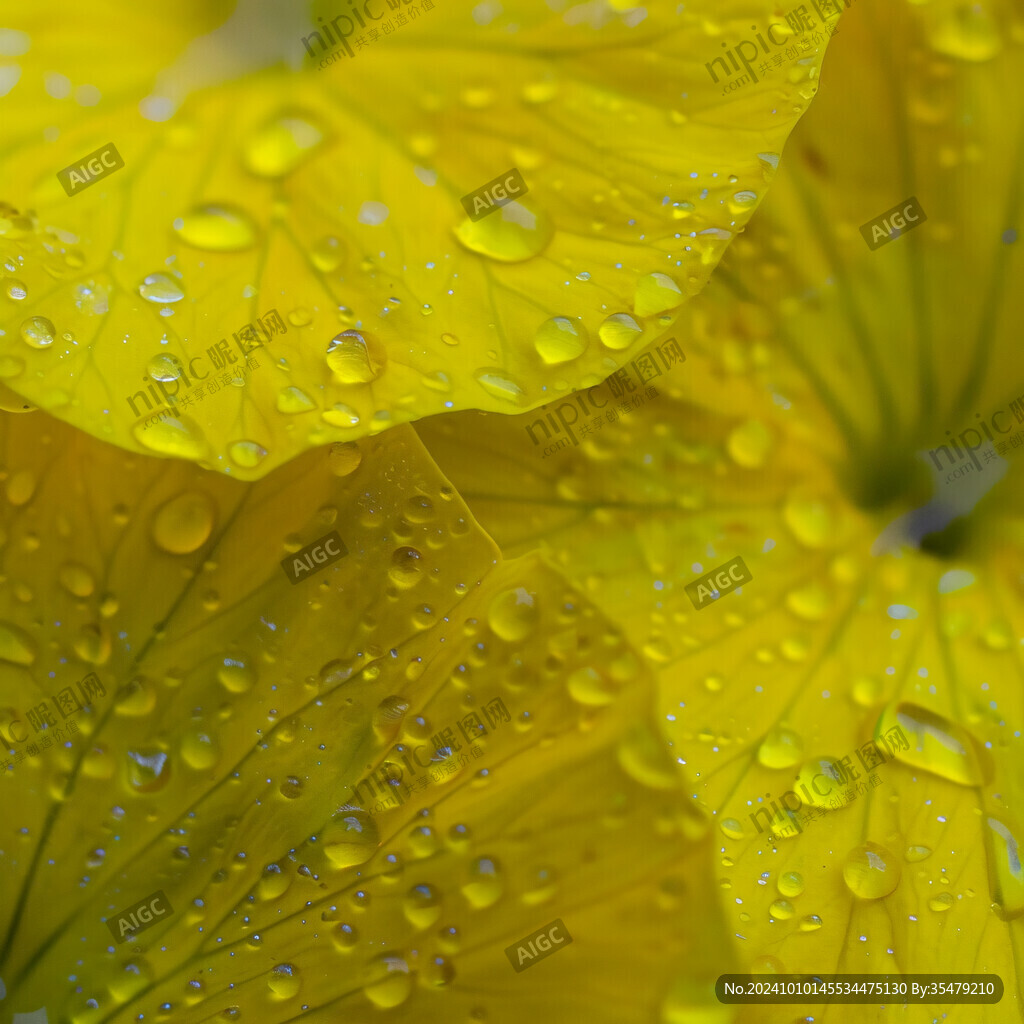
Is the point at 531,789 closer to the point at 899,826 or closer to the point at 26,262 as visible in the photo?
the point at 899,826

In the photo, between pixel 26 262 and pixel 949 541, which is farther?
pixel 949 541

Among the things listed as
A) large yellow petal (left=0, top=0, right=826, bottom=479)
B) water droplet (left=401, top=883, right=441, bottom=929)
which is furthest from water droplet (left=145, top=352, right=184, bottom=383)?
water droplet (left=401, top=883, right=441, bottom=929)

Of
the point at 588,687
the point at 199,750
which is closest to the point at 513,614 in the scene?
the point at 588,687

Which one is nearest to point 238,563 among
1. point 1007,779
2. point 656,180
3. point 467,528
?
point 467,528

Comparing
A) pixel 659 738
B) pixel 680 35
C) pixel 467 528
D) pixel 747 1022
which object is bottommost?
pixel 747 1022

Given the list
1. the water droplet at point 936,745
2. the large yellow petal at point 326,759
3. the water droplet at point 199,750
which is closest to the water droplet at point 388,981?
the large yellow petal at point 326,759

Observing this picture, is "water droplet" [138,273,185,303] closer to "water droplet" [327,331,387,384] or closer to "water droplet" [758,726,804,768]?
"water droplet" [327,331,387,384]
